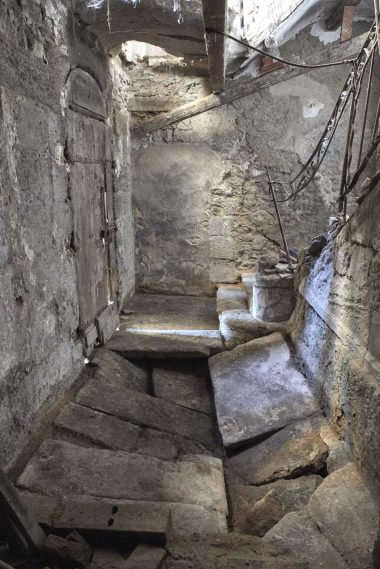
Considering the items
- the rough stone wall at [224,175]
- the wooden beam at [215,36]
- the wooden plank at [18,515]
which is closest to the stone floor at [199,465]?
the wooden plank at [18,515]

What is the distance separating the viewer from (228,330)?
465 centimetres

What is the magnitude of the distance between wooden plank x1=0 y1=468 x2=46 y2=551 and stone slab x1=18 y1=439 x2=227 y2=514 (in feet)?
2.73

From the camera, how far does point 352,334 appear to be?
294 cm

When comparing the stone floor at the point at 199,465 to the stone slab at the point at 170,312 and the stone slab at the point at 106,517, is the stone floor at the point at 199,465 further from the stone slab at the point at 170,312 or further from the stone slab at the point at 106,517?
the stone slab at the point at 170,312

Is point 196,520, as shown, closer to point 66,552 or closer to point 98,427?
point 66,552

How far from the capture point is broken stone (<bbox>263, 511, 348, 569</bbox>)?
206cm

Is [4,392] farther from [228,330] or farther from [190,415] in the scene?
[228,330]

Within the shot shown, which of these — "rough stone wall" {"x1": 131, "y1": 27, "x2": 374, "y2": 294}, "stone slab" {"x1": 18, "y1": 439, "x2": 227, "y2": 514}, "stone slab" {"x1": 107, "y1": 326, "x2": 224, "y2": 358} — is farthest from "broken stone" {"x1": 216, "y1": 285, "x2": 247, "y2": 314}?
"stone slab" {"x1": 18, "y1": 439, "x2": 227, "y2": 514}

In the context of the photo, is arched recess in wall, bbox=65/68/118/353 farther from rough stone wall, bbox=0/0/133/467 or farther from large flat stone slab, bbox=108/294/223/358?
large flat stone slab, bbox=108/294/223/358

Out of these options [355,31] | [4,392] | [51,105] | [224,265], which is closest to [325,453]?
[4,392]

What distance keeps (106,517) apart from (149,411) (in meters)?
1.76

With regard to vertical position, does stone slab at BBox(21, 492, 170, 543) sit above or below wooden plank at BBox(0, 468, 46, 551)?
below

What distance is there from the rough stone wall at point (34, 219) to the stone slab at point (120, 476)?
0.22 m

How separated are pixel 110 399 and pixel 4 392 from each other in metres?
1.24
